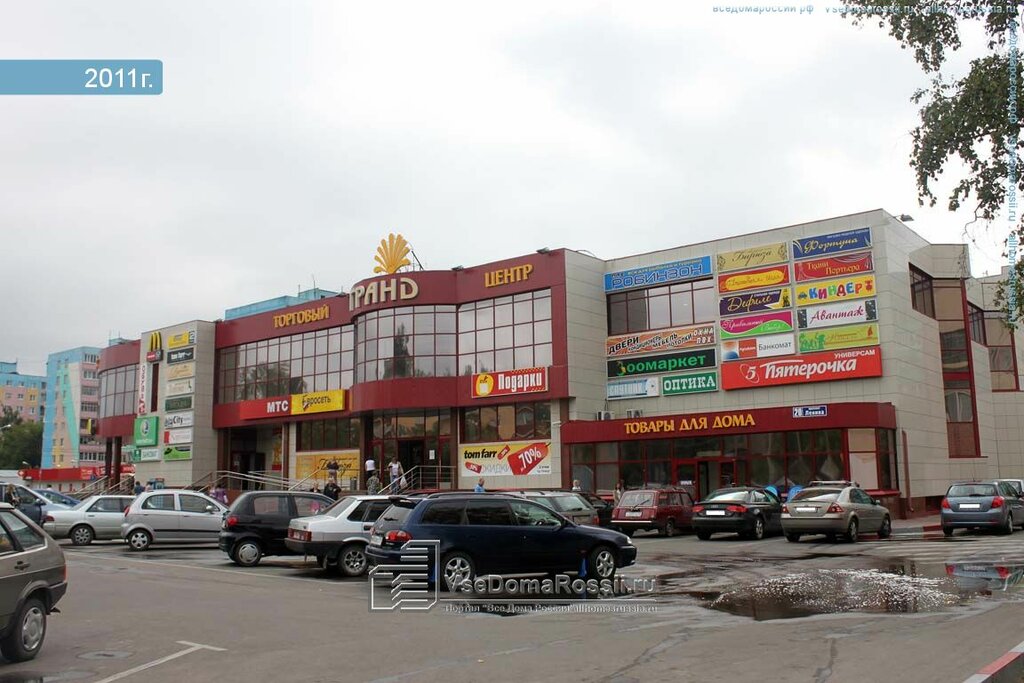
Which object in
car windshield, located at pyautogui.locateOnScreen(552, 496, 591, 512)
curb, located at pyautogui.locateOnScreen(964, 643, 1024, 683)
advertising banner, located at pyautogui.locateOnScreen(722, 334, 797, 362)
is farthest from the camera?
advertising banner, located at pyautogui.locateOnScreen(722, 334, 797, 362)

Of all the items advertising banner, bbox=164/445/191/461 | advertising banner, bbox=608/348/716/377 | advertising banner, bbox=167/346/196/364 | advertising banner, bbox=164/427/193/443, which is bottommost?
advertising banner, bbox=164/445/191/461

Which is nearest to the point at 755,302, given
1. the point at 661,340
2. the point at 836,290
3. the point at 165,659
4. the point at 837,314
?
the point at 836,290

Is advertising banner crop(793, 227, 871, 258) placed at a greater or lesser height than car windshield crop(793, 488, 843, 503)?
greater

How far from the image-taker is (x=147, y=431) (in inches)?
2185

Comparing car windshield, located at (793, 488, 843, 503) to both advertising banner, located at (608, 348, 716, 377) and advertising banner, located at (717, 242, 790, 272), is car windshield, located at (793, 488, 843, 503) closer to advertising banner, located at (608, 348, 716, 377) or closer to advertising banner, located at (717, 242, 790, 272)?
advertising banner, located at (608, 348, 716, 377)

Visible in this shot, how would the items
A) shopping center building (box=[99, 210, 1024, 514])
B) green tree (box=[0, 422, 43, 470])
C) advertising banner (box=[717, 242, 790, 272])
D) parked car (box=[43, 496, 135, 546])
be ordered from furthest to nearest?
green tree (box=[0, 422, 43, 470])
advertising banner (box=[717, 242, 790, 272])
shopping center building (box=[99, 210, 1024, 514])
parked car (box=[43, 496, 135, 546])

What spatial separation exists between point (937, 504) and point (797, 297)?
996 centimetres

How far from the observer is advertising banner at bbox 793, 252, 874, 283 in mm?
34312

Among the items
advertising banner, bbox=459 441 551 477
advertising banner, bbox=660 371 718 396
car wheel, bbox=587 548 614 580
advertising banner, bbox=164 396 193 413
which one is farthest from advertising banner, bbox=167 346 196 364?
car wheel, bbox=587 548 614 580

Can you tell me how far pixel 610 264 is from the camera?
41688mm

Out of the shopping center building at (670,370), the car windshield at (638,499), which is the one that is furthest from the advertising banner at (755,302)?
the car windshield at (638,499)

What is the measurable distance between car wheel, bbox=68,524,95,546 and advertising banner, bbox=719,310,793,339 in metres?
24.3

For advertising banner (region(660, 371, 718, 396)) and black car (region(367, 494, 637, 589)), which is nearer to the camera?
black car (region(367, 494, 637, 589))

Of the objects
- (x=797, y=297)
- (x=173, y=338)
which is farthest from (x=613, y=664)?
(x=173, y=338)
